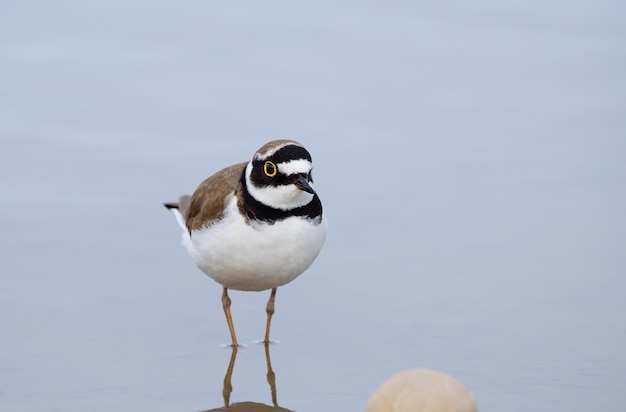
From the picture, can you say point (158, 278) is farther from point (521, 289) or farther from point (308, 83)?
point (308, 83)

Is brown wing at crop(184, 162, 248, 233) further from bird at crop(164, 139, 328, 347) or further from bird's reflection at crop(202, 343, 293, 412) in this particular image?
bird's reflection at crop(202, 343, 293, 412)

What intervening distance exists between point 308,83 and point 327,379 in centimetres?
522

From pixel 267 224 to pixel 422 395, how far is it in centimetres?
205

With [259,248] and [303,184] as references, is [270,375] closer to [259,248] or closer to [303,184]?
[259,248]

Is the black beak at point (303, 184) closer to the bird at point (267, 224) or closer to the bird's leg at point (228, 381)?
the bird at point (267, 224)

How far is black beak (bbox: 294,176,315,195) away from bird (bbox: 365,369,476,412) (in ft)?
5.67

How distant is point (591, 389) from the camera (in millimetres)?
6562

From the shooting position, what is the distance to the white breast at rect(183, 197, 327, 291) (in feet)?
23.6

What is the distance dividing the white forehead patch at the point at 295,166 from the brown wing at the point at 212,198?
564mm

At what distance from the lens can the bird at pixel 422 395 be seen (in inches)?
213

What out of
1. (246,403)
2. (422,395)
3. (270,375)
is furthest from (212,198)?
(422,395)

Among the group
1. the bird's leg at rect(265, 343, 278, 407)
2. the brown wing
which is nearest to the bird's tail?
the brown wing

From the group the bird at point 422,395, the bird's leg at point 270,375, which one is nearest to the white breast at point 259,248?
the bird's leg at point 270,375

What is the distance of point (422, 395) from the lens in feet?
17.8
